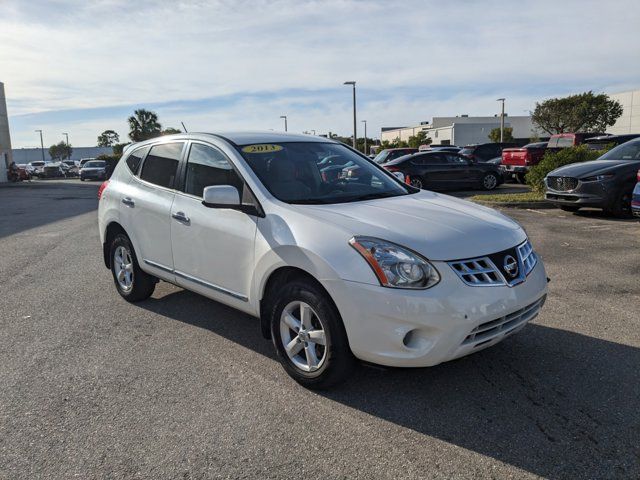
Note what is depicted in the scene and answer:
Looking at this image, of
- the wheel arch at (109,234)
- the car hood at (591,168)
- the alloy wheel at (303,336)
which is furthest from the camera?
the car hood at (591,168)

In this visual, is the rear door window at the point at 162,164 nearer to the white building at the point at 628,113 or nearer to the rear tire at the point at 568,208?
the rear tire at the point at 568,208

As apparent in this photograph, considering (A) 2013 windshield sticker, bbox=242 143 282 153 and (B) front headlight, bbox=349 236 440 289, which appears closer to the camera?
(B) front headlight, bbox=349 236 440 289

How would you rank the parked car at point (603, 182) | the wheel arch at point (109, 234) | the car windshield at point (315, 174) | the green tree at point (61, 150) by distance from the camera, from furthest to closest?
the green tree at point (61, 150), the parked car at point (603, 182), the wheel arch at point (109, 234), the car windshield at point (315, 174)

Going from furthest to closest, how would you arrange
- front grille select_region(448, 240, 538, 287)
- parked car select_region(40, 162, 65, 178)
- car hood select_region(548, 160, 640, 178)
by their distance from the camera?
parked car select_region(40, 162, 65, 178) → car hood select_region(548, 160, 640, 178) → front grille select_region(448, 240, 538, 287)

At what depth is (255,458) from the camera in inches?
113

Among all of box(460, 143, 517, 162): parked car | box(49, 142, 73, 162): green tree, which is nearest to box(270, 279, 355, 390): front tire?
box(460, 143, 517, 162): parked car

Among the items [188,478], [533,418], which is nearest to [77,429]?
[188,478]

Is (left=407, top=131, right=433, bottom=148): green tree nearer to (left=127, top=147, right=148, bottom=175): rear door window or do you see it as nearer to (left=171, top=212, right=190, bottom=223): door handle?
(left=127, top=147, right=148, bottom=175): rear door window

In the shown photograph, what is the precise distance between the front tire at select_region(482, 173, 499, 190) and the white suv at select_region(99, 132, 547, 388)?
47.8ft

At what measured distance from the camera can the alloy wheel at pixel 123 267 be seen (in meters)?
5.58

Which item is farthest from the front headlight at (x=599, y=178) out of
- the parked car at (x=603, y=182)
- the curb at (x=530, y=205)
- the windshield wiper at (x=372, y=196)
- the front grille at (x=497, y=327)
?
the front grille at (x=497, y=327)

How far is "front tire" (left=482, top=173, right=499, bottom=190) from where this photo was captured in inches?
735

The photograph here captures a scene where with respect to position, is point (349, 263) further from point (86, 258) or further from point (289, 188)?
point (86, 258)

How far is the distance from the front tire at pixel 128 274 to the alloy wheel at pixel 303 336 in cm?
234
